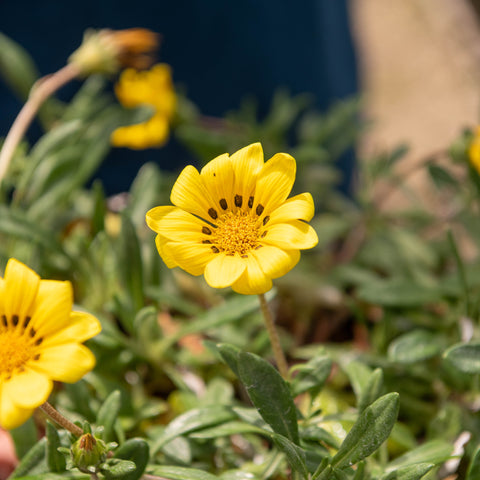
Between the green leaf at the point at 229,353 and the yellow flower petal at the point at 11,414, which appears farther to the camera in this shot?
the green leaf at the point at 229,353

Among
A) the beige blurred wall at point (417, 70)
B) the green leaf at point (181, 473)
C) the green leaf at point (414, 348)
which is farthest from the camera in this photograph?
the beige blurred wall at point (417, 70)

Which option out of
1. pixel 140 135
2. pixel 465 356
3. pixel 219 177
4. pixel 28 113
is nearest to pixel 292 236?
pixel 219 177

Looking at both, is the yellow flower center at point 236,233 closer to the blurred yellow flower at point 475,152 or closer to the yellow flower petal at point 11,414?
the yellow flower petal at point 11,414

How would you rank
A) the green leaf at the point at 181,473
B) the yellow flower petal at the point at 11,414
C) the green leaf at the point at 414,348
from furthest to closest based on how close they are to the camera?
the green leaf at the point at 414,348 < the green leaf at the point at 181,473 < the yellow flower petal at the point at 11,414

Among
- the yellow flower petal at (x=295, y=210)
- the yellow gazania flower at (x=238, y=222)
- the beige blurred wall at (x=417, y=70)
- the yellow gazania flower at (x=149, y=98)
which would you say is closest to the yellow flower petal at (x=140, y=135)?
the yellow gazania flower at (x=149, y=98)

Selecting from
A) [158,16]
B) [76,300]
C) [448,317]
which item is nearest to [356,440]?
[448,317]

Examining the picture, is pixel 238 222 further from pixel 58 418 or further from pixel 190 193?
pixel 58 418
